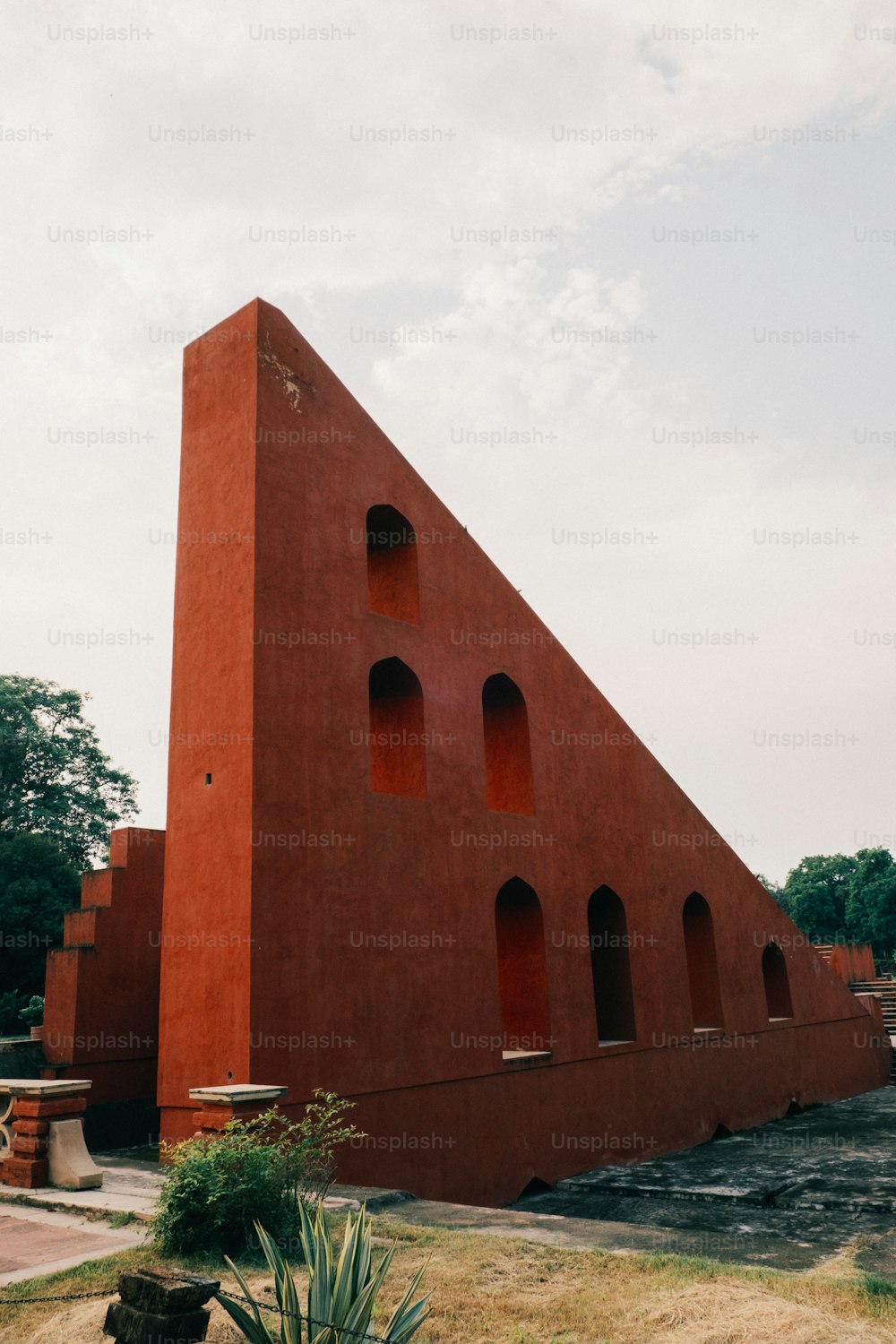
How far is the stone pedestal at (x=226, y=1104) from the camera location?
708cm

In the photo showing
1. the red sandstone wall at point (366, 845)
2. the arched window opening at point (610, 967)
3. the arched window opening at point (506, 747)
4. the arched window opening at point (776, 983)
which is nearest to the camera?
the red sandstone wall at point (366, 845)

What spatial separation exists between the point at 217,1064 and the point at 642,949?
7.27 metres

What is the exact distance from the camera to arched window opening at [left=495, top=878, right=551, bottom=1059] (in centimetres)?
1189

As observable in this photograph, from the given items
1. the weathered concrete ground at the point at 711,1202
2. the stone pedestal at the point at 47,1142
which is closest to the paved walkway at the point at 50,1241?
the weathered concrete ground at the point at 711,1202

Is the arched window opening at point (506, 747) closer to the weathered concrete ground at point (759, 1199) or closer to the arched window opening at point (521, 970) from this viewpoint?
the arched window opening at point (521, 970)

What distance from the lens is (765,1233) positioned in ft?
27.3

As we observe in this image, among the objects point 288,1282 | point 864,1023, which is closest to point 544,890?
point 288,1282

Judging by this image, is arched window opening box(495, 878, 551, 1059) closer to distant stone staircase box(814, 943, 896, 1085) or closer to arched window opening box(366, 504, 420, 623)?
arched window opening box(366, 504, 420, 623)

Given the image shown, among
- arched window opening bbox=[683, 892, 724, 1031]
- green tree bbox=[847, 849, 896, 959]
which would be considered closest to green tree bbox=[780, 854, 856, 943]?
green tree bbox=[847, 849, 896, 959]

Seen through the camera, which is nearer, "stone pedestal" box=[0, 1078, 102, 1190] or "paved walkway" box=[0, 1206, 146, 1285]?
"paved walkway" box=[0, 1206, 146, 1285]

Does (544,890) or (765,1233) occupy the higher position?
(544,890)

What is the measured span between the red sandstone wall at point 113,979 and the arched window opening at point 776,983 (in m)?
10.9

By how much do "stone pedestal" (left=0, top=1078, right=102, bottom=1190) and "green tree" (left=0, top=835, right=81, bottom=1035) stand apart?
38.2 ft

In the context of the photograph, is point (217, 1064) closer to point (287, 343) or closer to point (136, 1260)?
point (136, 1260)
